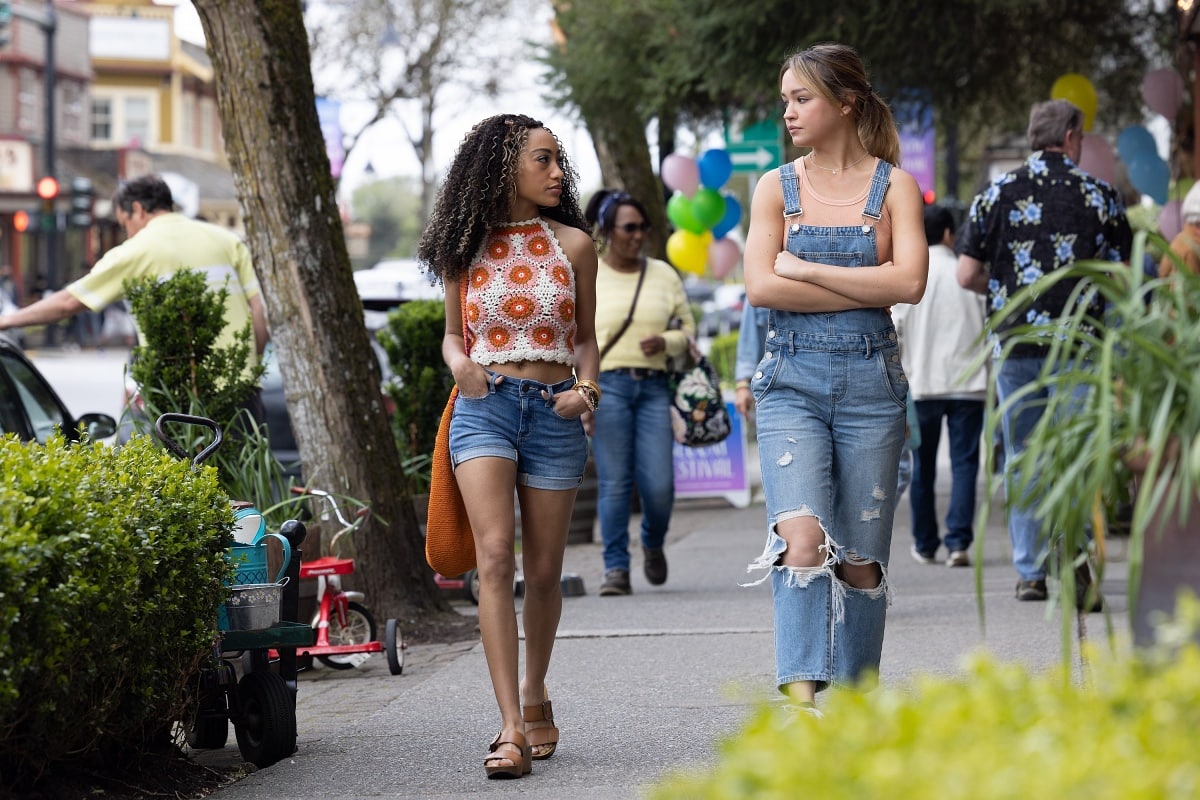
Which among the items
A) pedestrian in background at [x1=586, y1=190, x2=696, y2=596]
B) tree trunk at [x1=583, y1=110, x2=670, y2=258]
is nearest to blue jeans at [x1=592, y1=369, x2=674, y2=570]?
pedestrian in background at [x1=586, y1=190, x2=696, y2=596]

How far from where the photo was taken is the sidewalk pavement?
504 centimetres

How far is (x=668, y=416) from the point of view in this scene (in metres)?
9.18

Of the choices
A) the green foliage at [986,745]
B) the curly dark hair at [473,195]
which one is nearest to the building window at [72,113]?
the curly dark hair at [473,195]

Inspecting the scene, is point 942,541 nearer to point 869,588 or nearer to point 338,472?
point 338,472

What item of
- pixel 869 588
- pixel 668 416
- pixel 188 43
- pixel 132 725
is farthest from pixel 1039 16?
pixel 188 43

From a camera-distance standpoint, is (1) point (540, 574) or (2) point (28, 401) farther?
(2) point (28, 401)

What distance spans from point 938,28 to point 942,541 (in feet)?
15.0

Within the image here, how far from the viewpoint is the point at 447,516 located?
5.25 m

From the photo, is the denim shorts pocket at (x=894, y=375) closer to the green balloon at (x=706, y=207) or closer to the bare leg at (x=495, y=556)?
the bare leg at (x=495, y=556)

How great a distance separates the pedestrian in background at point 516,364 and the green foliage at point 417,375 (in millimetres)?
4474

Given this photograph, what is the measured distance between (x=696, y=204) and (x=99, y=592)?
1145cm

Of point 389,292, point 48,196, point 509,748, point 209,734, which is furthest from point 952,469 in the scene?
point 48,196

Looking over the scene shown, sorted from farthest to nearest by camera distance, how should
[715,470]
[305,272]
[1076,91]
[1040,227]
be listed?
[715,470] → [1076,91] → [305,272] → [1040,227]

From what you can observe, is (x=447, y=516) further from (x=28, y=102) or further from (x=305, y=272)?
(x=28, y=102)
